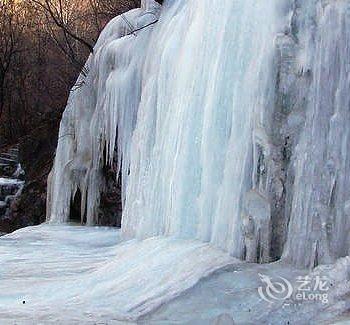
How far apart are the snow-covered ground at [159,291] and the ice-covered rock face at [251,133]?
218mm

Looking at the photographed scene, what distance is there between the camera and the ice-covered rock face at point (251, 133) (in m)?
3.31

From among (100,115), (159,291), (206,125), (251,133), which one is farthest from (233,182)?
(100,115)

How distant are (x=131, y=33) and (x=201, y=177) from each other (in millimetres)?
3981

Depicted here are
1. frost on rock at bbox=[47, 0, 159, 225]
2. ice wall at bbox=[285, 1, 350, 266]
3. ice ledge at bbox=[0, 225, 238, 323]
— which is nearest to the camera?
ice ledge at bbox=[0, 225, 238, 323]

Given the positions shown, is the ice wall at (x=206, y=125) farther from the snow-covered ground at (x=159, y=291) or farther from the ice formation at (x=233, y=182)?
the snow-covered ground at (x=159, y=291)

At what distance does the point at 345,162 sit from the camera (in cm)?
323

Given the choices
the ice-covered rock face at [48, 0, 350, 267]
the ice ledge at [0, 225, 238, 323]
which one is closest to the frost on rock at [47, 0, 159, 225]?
the ice-covered rock face at [48, 0, 350, 267]

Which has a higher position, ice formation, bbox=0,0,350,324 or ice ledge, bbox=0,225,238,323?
ice formation, bbox=0,0,350,324

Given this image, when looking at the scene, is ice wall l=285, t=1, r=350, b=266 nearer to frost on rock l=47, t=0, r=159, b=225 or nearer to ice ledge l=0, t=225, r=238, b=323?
ice ledge l=0, t=225, r=238, b=323

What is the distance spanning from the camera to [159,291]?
3.28 meters

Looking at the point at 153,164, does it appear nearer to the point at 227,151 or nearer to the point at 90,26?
the point at 227,151

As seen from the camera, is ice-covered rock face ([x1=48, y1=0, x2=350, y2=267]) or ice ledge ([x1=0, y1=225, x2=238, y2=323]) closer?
ice ledge ([x1=0, y1=225, x2=238, y2=323])

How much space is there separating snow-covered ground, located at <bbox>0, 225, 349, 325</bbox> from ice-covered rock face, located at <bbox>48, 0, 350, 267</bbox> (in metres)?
0.22

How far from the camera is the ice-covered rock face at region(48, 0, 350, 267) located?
3311 mm
